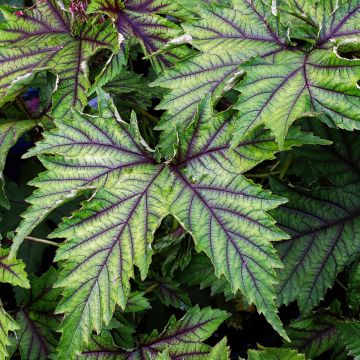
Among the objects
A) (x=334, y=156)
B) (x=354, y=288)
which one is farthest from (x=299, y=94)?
(x=354, y=288)

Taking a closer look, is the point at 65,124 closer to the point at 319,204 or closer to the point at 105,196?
the point at 105,196

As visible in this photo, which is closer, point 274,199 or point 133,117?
point 274,199

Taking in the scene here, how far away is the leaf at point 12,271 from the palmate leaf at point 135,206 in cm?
9

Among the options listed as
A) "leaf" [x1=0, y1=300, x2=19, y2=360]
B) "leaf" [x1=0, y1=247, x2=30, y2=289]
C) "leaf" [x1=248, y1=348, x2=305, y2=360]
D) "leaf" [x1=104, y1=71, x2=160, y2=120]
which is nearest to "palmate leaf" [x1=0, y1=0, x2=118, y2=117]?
"leaf" [x1=104, y1=71, x2=160, y2=120]

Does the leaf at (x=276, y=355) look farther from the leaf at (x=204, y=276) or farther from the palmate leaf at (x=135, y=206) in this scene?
the leaf at (x=204, y=276)

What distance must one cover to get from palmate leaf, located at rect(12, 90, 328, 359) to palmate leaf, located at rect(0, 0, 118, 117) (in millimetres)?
98

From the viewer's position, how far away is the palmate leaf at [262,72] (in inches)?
35.2

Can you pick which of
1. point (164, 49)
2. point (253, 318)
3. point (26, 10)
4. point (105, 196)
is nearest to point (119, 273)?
point (105, 196)

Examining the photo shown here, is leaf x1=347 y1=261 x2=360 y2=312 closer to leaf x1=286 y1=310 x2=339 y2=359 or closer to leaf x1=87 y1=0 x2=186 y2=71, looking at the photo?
leaf x1=286 y1=310 x2=339 y2=359

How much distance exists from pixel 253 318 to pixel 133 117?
879 millimetres

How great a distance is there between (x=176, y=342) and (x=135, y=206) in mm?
335

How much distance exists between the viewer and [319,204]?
3.81 ft

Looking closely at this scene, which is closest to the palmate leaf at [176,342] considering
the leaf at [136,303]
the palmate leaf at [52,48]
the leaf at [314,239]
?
the leaf at [136,303]

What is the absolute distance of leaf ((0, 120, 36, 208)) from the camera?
1.14 m
